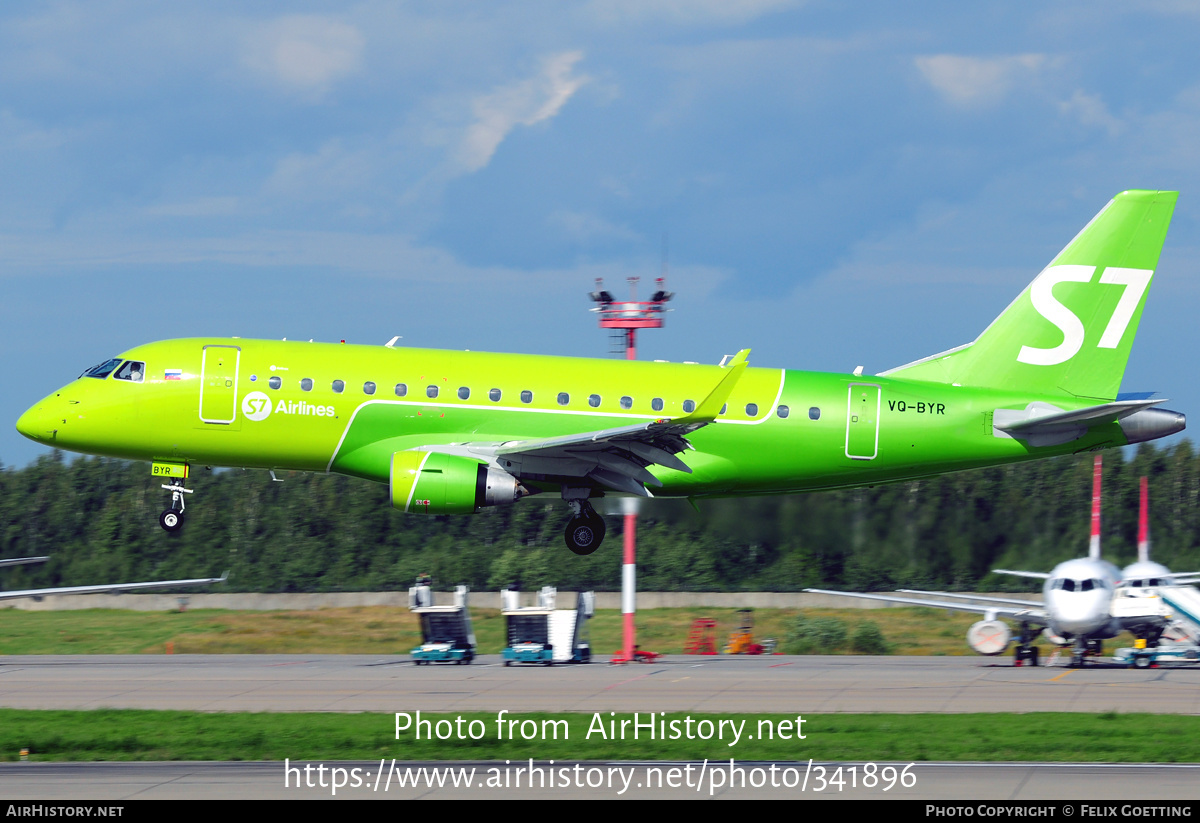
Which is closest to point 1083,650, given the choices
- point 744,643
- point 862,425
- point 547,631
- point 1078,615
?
point 1078,615

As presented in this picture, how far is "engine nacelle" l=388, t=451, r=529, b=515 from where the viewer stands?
1115 inches

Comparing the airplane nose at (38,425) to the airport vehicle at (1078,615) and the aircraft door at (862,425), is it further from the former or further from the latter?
the airport vehicle at (1078,615)

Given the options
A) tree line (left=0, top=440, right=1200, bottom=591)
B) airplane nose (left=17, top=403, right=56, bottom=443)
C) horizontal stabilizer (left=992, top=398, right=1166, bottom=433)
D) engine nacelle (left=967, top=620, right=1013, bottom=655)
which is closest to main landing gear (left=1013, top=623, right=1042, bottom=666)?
engine nacelle (left=967, top=620, right=1013, bottom=655)

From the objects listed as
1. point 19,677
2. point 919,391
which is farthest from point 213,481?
point 919,391

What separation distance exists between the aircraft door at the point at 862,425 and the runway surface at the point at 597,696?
5.74 metres

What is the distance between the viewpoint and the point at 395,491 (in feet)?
92.9

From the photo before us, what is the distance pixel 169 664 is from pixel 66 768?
64.0ft

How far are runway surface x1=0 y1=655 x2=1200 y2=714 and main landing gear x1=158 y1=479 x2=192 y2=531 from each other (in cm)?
403

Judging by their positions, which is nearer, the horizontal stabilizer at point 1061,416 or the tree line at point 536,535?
the horizontal stabilizer at point 1061,416

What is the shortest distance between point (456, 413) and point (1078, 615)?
23.0 m

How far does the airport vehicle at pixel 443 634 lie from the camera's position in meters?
39.7

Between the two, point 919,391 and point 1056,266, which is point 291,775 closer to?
point 919,391

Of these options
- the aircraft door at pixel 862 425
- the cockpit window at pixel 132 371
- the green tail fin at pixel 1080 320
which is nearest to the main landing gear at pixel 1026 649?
the green tail fin at pixel 1080 320

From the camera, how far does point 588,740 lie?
2386 cm
